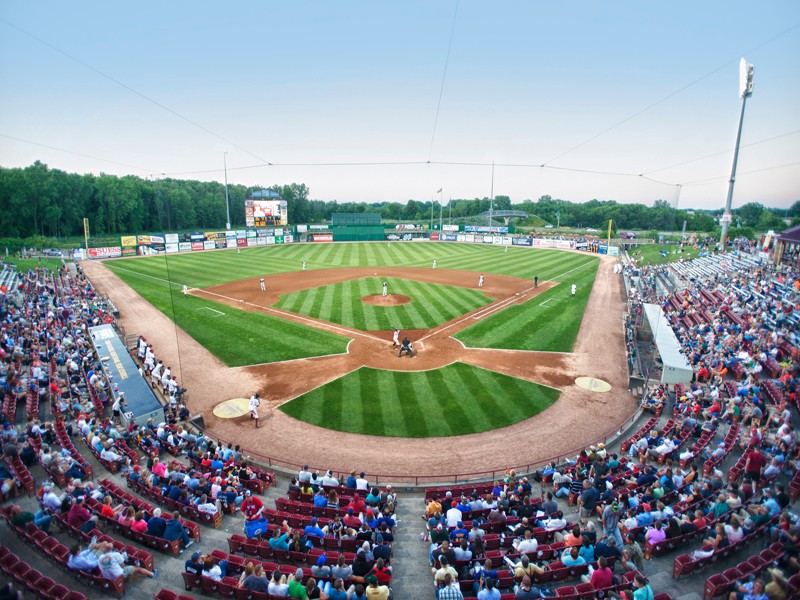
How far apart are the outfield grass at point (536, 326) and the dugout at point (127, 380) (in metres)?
16.3

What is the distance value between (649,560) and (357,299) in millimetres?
28574

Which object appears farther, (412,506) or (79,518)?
(412,506)

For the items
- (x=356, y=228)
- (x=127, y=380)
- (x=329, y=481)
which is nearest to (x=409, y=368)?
(x=329, y=481)

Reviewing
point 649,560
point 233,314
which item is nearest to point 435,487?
point 649,560

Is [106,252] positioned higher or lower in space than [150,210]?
lower

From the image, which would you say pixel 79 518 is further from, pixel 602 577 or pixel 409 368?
pixel 409 368

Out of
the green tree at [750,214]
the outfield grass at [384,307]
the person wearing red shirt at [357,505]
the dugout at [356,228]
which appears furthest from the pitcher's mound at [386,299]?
the green tree at [750,214]

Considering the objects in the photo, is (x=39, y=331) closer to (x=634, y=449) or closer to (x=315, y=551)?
(x=315, y=551)

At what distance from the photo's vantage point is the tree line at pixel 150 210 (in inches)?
2746

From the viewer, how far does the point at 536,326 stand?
96.6ft

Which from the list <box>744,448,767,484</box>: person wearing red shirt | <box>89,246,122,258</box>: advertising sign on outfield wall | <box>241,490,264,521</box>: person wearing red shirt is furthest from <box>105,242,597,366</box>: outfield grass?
<box>744,448,767,484</box>: person wearing red shirt

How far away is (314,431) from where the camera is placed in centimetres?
1641

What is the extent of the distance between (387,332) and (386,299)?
8.37 m

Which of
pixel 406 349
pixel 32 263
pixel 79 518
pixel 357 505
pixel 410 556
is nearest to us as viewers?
pixel 79 518
